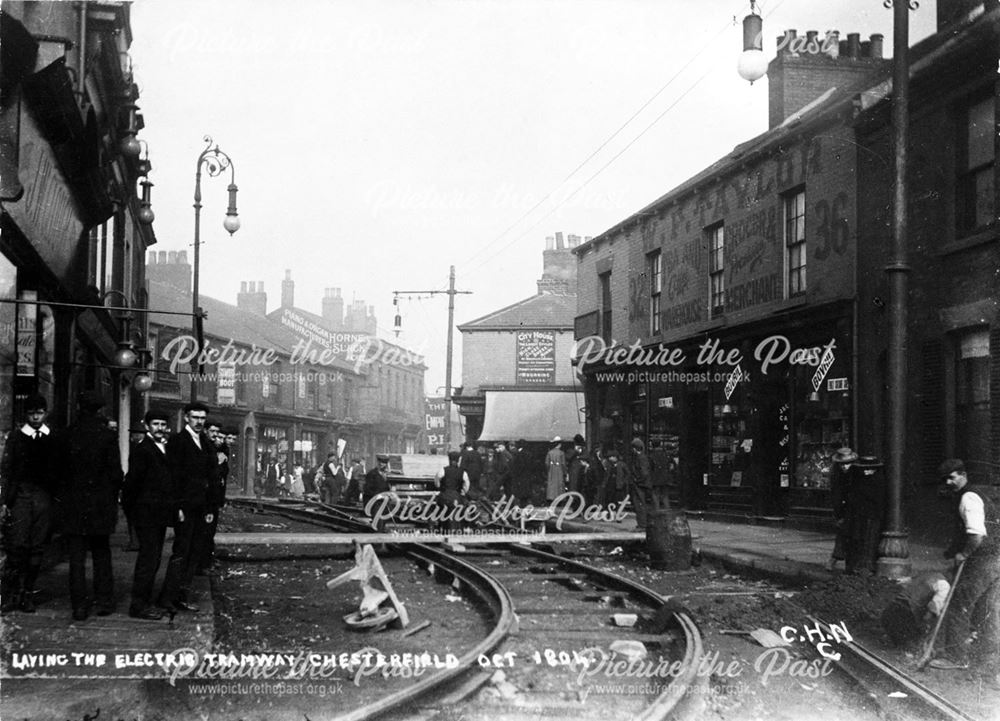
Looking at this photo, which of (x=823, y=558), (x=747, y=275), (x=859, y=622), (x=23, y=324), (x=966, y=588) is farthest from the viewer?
(x=747, y=275)

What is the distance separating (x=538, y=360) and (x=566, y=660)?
34.5 meters

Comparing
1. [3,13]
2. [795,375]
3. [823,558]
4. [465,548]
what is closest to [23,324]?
[3,13]

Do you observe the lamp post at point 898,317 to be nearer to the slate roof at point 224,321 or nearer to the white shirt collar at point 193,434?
the white shirt collar at point 193,434

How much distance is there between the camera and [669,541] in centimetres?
1269

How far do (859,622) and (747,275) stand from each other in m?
11.9

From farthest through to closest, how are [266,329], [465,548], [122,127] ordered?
1. [266,329]
2. [122,127]
3. [465,548]

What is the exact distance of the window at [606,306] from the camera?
26547 mm

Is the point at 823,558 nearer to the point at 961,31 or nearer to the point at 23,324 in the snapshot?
the point at 961,31

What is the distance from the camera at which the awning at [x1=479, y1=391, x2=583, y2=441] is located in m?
32.8

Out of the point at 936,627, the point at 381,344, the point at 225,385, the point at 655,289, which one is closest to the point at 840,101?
the point at 655,289

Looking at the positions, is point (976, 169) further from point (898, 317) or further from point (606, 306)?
point (606, 306)

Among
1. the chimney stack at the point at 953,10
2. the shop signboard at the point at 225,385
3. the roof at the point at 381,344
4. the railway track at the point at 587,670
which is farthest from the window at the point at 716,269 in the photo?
the roof at the point at 381,344

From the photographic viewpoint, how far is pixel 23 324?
9922mm

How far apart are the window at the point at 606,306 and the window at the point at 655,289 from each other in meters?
2.76
